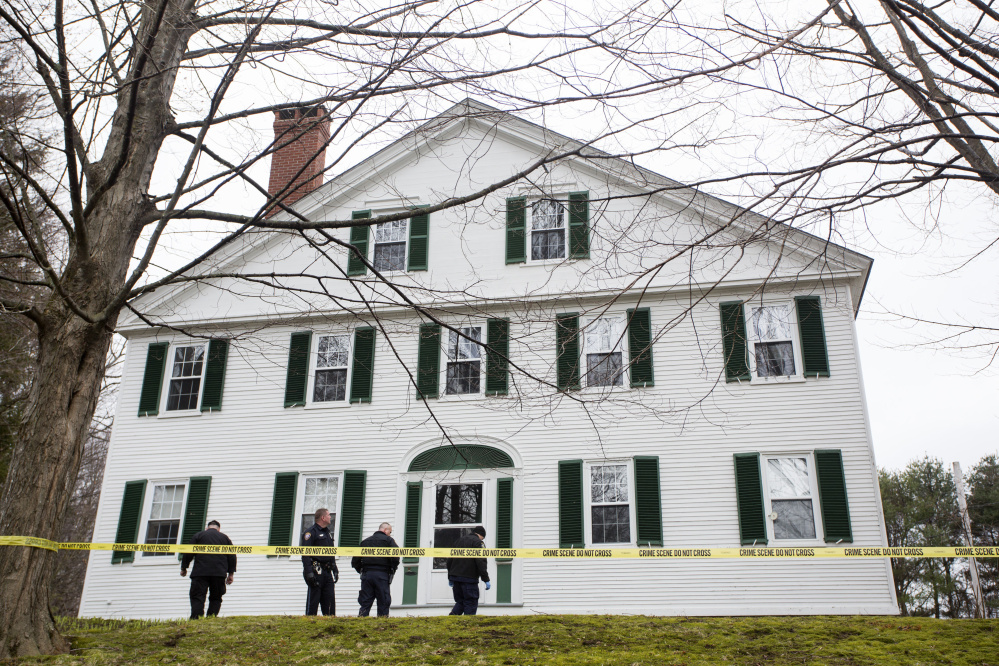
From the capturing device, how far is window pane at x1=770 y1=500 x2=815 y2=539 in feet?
45.2

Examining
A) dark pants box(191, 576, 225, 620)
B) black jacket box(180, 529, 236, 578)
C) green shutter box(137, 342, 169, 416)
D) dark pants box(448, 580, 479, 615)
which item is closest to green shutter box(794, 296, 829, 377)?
dark pants box(448, 580, 479, 615)

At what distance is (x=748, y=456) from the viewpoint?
46.7ft

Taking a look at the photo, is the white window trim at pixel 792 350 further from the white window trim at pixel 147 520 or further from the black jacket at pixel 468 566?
the white window trim at pixel 147 520

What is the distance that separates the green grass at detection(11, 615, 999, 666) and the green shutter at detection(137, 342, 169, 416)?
7.68 meters

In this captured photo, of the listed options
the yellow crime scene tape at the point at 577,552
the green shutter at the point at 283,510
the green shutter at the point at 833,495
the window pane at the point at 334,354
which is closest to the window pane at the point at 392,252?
the window pane at the point at 334,354

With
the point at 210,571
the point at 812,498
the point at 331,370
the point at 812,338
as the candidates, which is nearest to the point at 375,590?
the point at 210,571

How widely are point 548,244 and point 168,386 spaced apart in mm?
8200

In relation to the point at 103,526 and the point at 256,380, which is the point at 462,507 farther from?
the point at 103,526

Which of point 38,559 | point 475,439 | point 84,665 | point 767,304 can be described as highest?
point 767,304

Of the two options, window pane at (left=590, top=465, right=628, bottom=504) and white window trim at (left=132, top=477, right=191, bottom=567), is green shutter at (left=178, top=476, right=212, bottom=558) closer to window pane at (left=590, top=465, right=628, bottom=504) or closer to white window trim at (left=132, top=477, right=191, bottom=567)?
white window trim at (left=132, top=477, right=191, bottom=567)

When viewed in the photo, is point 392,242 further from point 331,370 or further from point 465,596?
point 465,596

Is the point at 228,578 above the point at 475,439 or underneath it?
underneath

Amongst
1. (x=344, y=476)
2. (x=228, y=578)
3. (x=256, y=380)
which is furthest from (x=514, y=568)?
(x=256, y=380)

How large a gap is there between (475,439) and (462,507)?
125 centimetres
